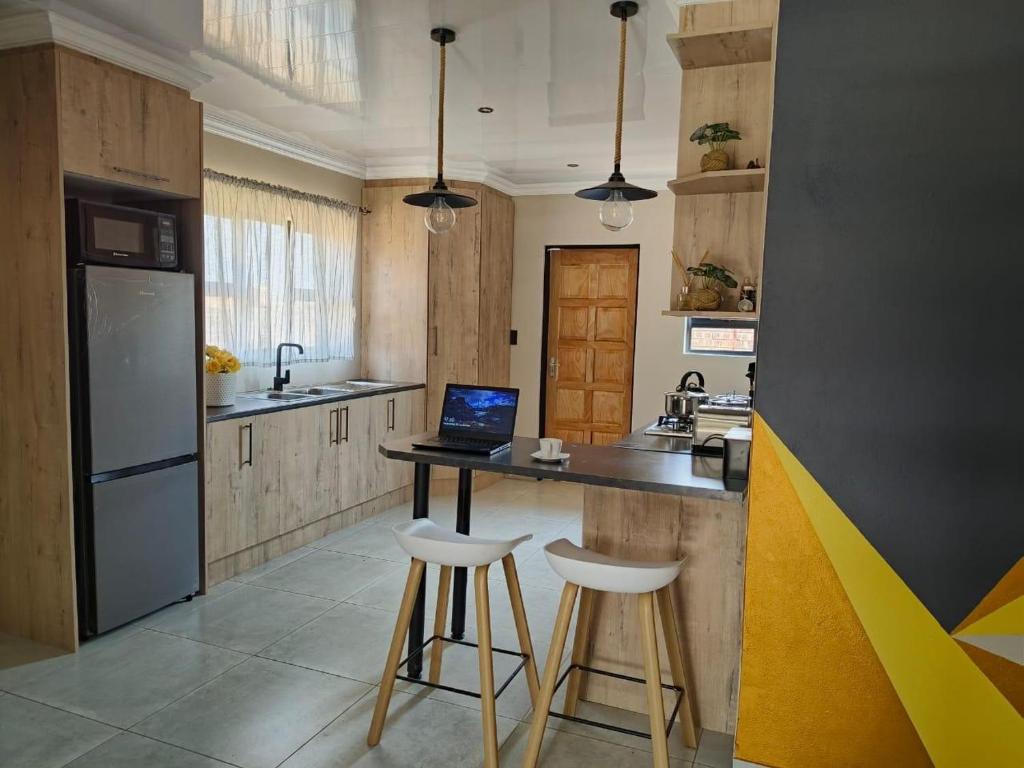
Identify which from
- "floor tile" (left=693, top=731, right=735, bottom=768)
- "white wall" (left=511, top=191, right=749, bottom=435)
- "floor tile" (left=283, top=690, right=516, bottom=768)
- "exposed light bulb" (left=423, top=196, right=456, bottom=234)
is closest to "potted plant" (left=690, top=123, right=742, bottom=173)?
"exposed light bulb" (left=423, top=196, right=456, bottom=234)

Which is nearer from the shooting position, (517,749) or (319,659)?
(517,749)

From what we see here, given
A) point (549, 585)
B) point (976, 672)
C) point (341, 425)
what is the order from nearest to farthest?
1. point (976, 672)
2. point (549, 585)
3. point (341, 425)

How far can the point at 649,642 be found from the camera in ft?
7.06

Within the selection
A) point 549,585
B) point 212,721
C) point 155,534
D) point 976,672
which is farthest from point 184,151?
point 976,672

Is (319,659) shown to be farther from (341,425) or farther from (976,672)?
(976,672)

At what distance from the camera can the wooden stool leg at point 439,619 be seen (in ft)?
9.11

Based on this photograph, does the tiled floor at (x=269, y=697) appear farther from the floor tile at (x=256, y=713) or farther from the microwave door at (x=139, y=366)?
the microwave door at (x=139, y=366)

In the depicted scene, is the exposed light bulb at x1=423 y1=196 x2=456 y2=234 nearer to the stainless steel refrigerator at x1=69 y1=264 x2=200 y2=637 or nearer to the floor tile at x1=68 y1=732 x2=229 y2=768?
the stainless steel refrigerator at x1=69 y1=264 x2=200 y2=637

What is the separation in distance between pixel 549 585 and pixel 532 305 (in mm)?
3065

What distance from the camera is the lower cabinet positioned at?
3834 mm

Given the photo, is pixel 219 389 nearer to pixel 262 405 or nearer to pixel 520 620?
pixel 262 405

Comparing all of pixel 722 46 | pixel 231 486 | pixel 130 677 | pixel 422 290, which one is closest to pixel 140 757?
pixel 130 677

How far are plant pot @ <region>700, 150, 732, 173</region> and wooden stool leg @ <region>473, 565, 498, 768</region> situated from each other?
1717 millimetres

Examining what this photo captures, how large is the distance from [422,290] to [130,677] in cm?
344
